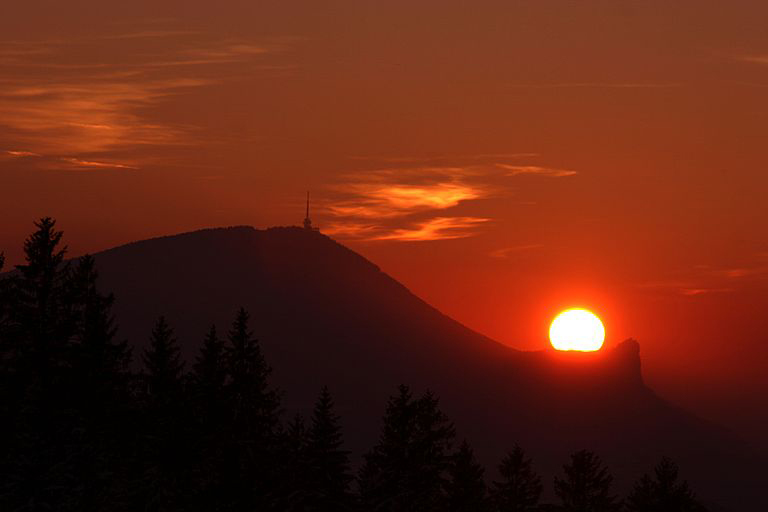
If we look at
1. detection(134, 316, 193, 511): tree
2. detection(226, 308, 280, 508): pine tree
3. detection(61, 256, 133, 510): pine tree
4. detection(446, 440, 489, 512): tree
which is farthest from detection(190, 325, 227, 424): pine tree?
detection(446, 440, 489, 512): tree

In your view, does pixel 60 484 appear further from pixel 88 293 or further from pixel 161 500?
pixel 88 293

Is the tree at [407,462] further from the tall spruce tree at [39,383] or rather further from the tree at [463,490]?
the tall spruce tree at [39,383]

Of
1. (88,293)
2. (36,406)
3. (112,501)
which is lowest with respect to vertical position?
(112,501)

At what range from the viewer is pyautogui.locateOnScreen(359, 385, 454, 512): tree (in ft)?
172

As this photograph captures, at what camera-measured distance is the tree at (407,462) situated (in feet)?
172

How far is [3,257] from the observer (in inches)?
1727

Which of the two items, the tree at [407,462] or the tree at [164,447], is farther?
the tree at [407,462]

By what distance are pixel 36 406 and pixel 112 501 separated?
3.95 metres

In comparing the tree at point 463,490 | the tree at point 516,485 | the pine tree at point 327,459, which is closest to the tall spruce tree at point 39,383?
the pine tree at point 327,459

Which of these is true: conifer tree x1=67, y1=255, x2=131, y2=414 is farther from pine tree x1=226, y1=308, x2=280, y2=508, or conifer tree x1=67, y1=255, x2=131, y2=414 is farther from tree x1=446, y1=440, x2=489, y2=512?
tree x1=446, y1=440, x2=489, y2=512

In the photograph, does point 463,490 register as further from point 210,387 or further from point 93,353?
point 93,353

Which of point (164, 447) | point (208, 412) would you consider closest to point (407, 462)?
point (208, 412)

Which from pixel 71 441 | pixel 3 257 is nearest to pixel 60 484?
pixel 71 441

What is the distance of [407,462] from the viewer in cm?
5300
